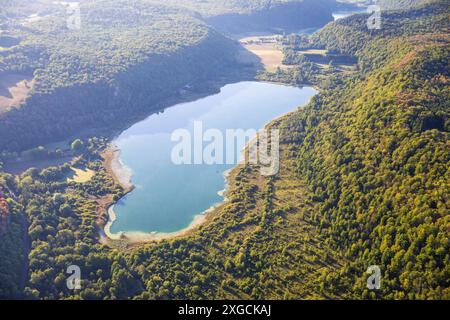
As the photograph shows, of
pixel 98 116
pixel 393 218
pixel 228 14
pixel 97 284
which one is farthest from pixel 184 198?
pixel 228 14

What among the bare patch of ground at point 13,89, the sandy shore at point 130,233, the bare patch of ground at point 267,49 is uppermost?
the bare patch of ground at point 267,49

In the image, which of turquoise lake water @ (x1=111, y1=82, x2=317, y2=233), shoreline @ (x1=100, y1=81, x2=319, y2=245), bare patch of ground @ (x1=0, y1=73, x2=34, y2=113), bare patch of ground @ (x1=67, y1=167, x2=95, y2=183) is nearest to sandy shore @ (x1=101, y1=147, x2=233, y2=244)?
shoreline @ (x1=100, y1=81, x2=319, y2=245)

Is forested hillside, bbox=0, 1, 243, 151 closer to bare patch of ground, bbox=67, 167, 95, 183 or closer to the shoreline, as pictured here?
bare patch of ground, bbox=67, 167, 95, 183

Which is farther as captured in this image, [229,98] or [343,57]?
[343,57]

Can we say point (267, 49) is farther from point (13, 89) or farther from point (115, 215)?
point (115, 215)

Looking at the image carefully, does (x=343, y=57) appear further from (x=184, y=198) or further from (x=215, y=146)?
(x=184, y=198)

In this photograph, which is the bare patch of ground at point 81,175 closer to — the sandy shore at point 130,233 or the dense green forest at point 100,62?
the sandy shore at point 130,233

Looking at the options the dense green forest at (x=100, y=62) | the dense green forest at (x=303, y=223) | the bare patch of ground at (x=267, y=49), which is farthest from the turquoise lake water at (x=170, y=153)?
the bare patch of ground at (x=267, y=49)
